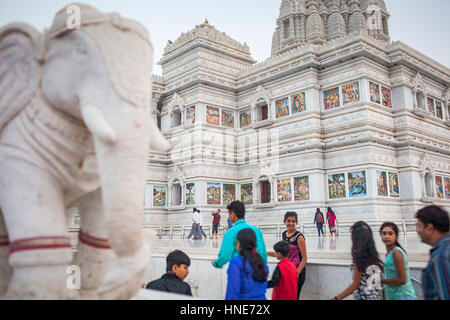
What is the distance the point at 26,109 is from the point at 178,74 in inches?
962

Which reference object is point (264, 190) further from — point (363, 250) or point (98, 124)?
point (98, 124)

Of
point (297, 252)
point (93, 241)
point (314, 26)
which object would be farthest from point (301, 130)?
point (93, 241)

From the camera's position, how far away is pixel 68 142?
2387 mm

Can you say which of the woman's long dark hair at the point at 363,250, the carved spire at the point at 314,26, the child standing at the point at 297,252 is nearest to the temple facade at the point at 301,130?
the carved spire at the point at 314,26

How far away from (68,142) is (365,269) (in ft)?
A: 10.6

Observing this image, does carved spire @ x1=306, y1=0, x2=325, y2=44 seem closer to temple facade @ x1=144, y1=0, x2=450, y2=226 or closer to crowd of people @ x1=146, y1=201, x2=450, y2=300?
temple facade @ x1=144, y1=0, x2=450, y2=226

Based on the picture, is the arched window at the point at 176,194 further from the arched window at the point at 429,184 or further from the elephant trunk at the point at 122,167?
the elephant trunk at the point at 122,167

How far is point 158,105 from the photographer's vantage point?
26.8 m

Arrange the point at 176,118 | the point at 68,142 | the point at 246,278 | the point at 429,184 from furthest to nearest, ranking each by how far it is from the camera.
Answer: the point at 176,118
the point at 429,184
the point at 246,278
the point at 68,142

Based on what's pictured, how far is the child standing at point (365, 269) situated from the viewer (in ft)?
13.2

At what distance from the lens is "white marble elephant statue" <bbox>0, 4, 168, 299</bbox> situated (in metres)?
2.04

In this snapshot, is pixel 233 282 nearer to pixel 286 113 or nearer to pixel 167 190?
pixel 286 113
